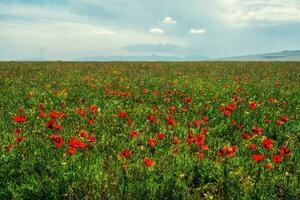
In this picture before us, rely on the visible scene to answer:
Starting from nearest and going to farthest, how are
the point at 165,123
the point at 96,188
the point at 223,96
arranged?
the point at 96,188 < the point at 165,123 < the point at 223,96

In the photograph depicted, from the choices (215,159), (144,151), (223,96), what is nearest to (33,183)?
(144,151)

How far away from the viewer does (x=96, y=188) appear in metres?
4.70

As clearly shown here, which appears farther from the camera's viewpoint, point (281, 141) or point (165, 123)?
point (165, 123)

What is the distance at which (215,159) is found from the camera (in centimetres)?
598

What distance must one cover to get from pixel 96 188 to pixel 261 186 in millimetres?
2171

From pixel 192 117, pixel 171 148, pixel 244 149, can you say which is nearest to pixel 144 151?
pixel 171 148

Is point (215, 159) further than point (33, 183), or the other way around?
point (215, 159)

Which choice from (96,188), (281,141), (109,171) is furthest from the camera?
(281,141)

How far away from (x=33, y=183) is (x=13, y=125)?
317 centimetres

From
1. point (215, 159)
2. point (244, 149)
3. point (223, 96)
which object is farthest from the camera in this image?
point (223, 96)

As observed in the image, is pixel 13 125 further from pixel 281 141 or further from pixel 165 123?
pixel 281 141

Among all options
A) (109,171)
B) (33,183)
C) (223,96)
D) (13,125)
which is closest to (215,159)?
(109,171)

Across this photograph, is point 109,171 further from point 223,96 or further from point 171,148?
point 223,96

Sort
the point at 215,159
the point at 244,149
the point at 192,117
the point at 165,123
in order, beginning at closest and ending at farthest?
the point at 215,159 → the point at 244,149 → the point at 165,123 → the point at 192,117
